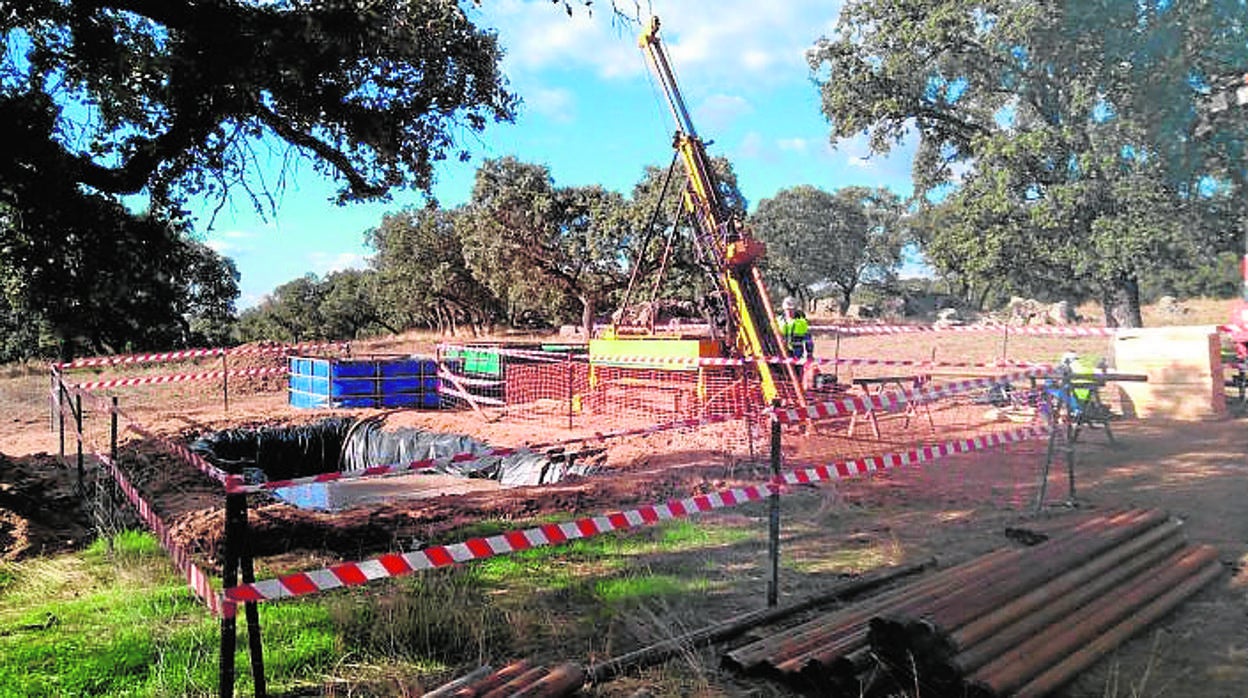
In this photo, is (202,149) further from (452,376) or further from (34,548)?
(452,376)

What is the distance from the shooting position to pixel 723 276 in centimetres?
1290

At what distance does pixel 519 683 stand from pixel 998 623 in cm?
234

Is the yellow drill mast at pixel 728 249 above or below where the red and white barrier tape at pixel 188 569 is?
above

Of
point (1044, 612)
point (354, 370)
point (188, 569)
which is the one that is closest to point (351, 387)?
point (354, 370)

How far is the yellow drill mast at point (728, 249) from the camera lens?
1251cm

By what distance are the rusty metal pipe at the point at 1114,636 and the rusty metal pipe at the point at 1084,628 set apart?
0.03 metres

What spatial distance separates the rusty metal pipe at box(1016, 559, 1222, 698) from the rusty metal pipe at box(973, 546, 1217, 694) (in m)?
0.03

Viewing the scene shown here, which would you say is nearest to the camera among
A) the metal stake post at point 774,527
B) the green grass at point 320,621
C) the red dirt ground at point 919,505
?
the green grass at point 320,621

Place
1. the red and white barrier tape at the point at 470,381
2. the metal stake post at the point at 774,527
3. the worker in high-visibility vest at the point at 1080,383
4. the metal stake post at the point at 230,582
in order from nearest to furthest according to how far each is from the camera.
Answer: the metal stake post at the point at 230,582 → the metal stake post at the point at 774,527 → the worker in high-visibility vest at the point at 1080,383 → the red and white barrier tape at the point at 470,381

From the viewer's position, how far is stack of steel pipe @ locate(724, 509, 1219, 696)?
11.8 ft

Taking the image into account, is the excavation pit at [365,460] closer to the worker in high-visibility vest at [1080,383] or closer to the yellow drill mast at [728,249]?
the yellow drill mast at [728,249]

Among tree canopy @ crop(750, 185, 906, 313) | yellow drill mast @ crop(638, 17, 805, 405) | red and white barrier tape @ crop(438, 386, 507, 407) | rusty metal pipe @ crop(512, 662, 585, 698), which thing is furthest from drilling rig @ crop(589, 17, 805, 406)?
tree canopy @ crop(750, 185, 906, 313)

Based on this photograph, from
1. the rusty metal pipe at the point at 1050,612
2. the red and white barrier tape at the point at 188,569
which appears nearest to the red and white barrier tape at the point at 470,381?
the red and white barrier tape at the point at 188,569

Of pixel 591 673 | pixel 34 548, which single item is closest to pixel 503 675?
pixel 591 673
